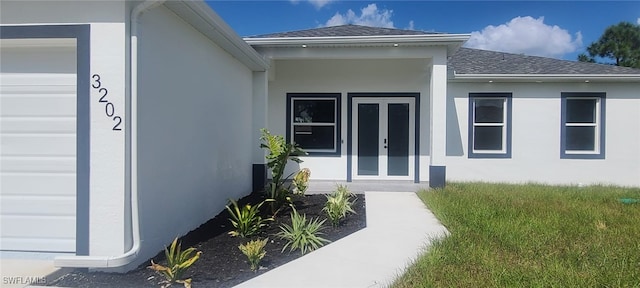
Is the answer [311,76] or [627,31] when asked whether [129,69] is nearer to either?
[311,76]

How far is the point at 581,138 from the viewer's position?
1022 centimetres

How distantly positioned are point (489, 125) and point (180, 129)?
8.72 m

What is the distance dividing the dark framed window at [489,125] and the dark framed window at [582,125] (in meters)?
1.51

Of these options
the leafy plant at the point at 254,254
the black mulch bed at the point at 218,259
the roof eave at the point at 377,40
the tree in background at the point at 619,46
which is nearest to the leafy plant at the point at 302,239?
the black mulch bed at the point at 218,259

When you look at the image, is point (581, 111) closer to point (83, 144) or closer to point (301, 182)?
point (301, 182)

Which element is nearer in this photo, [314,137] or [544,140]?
[544,140]

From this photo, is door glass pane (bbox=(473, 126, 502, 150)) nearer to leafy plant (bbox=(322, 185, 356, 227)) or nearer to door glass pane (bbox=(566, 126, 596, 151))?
door glass pane (bbox=(566, 126, 596, 151))

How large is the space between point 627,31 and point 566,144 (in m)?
21.8

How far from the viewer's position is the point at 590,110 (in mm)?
10211

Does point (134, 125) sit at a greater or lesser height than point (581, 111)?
lesser

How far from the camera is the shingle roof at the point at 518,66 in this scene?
10125 mm

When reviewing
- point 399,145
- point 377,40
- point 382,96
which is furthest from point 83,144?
point 399,145

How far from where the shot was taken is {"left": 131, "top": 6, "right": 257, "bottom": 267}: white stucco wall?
4051mm

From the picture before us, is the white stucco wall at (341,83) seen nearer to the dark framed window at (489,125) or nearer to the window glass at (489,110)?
the dark framed window at (489,125)
